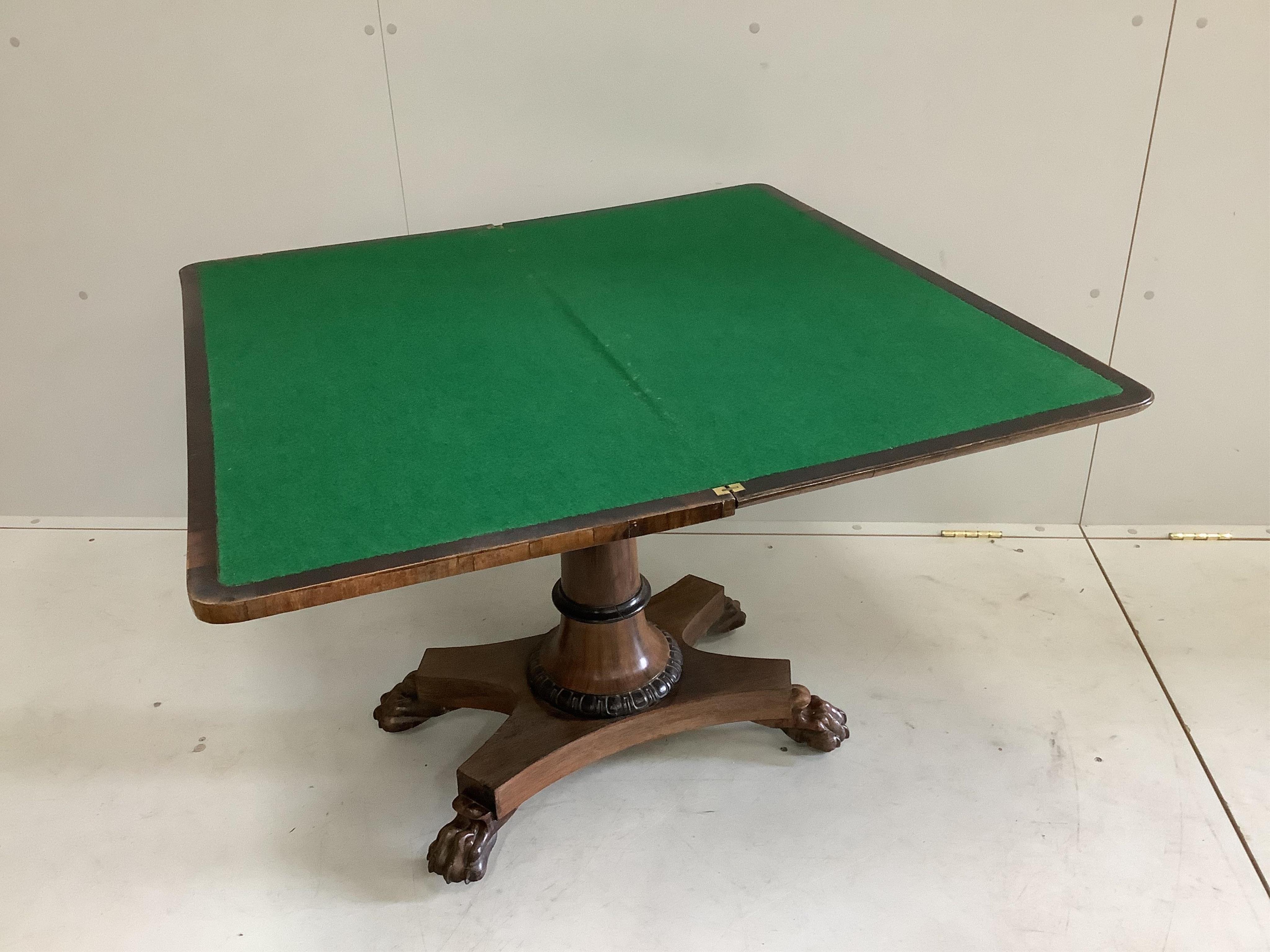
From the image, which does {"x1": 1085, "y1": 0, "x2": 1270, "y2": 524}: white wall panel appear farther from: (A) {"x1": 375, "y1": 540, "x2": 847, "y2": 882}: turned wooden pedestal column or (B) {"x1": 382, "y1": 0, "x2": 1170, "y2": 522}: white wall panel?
(A) {"x1": 375, "y1": 540, "x2": 847, "y2": 882}: turned wooden pedestal column

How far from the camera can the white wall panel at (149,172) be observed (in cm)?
202

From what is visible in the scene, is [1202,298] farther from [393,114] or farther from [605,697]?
[393,114]

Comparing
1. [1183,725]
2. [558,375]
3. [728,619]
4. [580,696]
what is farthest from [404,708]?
[1183,725]

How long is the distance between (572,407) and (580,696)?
1.99 ft

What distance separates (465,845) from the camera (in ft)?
5.09

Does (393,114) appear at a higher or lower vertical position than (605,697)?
higher

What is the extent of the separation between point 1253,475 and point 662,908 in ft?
5.58

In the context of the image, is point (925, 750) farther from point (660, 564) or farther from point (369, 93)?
point (369, 93)

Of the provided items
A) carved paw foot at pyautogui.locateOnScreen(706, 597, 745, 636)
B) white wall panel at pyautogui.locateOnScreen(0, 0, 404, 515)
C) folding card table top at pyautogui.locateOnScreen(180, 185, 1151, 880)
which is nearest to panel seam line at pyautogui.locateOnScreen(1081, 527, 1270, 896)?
folding card table top at pyautogui.locateOnScreen(180, 185, 1151, 880)

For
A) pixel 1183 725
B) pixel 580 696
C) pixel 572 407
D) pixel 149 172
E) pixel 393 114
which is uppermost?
pixel 393 114

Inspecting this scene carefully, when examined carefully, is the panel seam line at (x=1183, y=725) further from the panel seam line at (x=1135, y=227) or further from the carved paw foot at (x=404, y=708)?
the carved paw foot at (x=404, y=708)

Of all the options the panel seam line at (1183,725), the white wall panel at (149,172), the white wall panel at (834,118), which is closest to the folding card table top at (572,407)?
the white wall panel at (834,118)

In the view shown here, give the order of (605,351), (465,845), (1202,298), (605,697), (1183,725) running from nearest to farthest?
(605,351) → (465,845) → (605,697) → (1183,725) → (1202,298)

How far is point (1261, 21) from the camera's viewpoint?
194 cm
